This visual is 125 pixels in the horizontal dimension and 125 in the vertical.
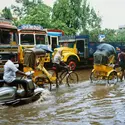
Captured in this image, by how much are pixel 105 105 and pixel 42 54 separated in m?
4.34

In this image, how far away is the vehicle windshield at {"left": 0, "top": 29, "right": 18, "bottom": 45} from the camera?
14.7 meters

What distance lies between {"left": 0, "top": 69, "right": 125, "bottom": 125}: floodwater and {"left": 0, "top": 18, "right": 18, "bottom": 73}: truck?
3.50 metres

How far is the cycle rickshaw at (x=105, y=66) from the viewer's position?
14327mm

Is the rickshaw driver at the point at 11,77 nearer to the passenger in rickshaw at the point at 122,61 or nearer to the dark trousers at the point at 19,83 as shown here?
the dark trousers at the point at 19,83

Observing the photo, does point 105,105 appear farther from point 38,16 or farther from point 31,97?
point 38,16

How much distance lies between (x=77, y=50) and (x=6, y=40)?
8.03 metres

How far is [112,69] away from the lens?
47.8 feet

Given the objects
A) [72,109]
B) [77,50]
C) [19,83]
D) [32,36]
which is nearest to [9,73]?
[19,83]

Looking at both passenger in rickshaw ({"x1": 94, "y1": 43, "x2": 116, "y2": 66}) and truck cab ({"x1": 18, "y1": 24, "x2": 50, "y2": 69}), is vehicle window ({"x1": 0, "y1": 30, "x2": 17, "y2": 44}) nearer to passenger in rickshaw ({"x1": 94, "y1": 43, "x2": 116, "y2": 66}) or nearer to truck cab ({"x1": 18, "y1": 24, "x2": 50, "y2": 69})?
passenger in rickshaw ({"x1": 94, "y1": 43, "x2": 116, "y2": 66})

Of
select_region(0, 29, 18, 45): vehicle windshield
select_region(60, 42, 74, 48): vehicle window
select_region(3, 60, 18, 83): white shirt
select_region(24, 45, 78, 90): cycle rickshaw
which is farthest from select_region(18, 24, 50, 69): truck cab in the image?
select_region(3, 60, 18, 83): white shirt

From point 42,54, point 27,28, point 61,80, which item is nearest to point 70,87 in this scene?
point 61,80

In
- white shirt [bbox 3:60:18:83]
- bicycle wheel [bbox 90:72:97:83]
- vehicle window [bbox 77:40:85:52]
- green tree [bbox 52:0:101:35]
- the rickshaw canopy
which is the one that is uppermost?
green tree [bbox 52:0:101:35]

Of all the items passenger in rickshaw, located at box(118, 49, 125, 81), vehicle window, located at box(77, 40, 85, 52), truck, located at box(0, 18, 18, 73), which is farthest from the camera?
vehicle window, located at box(77, 40, 85, 52)

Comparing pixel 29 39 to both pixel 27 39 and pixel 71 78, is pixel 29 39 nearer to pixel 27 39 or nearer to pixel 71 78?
pixel 27 39
